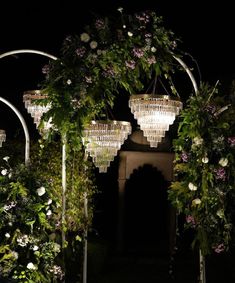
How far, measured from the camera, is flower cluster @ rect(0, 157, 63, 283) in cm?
749

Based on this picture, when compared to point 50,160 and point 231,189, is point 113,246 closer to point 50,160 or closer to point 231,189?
point 50,160

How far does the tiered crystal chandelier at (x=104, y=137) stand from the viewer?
7812 mm

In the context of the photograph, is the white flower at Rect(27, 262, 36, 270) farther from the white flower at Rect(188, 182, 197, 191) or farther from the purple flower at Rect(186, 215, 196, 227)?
the white flower at Rect(188, 182, 197, 191)

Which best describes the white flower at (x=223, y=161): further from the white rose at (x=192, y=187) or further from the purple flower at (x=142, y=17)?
the purple flower at (x=142, y=17)

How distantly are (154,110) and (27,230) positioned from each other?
80.4 inches

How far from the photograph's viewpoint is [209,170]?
6.91 meters

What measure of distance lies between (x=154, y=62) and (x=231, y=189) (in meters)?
1.61

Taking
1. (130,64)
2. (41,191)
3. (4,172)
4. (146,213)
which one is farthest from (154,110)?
(146,213)

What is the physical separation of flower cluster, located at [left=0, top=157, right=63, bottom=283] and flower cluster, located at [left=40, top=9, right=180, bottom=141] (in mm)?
955

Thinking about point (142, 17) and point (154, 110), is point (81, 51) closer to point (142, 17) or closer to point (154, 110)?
point (142, 17)

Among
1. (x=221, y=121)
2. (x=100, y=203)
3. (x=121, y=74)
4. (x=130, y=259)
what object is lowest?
(x=130, y=259)

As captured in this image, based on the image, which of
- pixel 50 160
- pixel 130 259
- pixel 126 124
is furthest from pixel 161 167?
pixel 126 124

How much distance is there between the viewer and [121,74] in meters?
7.24

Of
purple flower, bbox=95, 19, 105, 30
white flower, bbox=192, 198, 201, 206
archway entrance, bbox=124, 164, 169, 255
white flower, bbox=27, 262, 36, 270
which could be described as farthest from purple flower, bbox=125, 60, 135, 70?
archway entrance, bbox=124, 164, 169, 255
